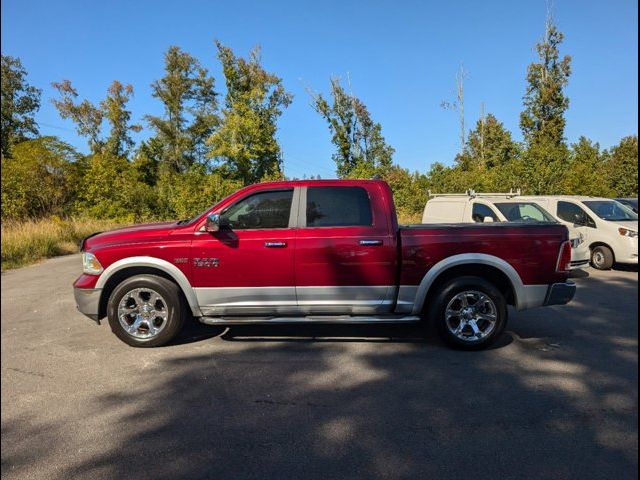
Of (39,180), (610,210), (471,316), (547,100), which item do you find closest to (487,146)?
(547,100)

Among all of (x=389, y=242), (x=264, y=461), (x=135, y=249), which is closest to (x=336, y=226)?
(x=389, y=242)

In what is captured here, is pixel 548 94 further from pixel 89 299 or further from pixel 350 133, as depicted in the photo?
pixel 89 299

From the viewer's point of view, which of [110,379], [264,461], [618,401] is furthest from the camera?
[110,379]

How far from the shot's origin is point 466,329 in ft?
14.9

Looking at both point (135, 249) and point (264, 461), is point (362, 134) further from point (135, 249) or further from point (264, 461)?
point (264, 461)

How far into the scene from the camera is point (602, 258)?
31.4ft

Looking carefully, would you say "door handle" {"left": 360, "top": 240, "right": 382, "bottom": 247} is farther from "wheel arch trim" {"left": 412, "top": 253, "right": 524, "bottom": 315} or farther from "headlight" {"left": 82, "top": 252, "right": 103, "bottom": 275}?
"headlight" {"left": 82, "top": 252, "right": 103, "bottom": 275}

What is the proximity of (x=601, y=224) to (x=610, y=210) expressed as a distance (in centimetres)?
82

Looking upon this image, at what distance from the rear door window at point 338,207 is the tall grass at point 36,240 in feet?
28.2

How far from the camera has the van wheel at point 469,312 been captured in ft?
14.6

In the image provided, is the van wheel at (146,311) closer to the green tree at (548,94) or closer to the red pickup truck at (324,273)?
the red pickup truck at (324,273)

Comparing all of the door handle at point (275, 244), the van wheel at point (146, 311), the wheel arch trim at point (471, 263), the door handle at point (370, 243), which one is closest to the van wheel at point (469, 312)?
the wheel arch trim at point (471, 263)

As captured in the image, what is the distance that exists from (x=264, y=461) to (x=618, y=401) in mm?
2846

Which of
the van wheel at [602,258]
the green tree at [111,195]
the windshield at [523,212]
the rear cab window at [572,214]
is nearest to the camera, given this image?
the windshield at [523,212]
